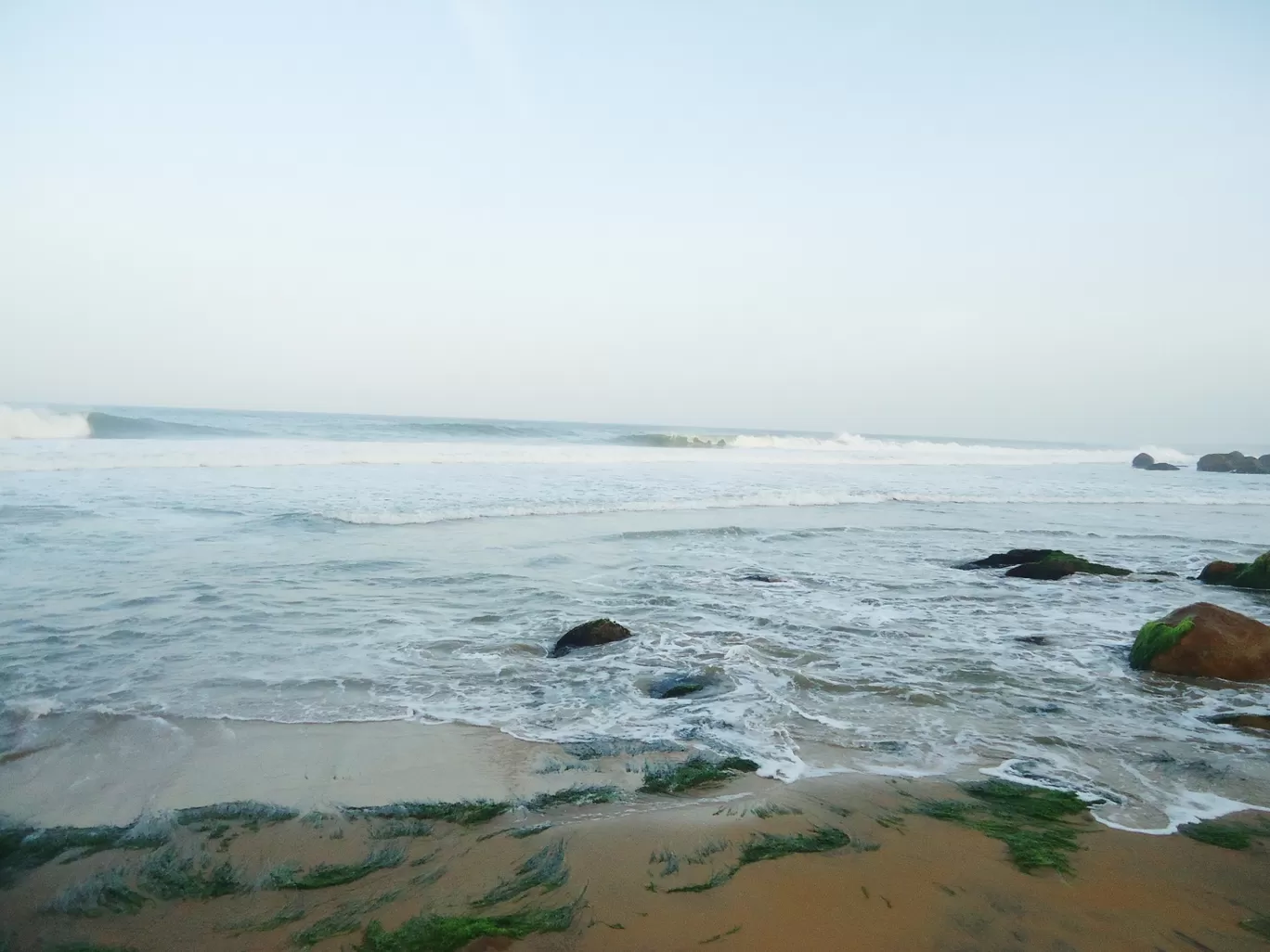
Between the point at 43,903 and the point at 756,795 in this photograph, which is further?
the point at 756,795

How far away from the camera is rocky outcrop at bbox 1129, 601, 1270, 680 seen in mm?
5773

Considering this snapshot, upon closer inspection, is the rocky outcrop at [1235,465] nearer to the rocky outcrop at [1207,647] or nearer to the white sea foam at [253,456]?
the white sea foam at [253,456]

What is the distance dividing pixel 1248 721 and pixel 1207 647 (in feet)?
4.28

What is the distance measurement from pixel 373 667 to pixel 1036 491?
23.8m

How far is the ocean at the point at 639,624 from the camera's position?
4.54 metres

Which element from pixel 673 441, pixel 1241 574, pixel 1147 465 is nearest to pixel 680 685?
pixel 1241 574

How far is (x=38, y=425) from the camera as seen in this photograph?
95.5ft

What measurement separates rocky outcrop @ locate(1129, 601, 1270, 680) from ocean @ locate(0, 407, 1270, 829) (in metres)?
0.22

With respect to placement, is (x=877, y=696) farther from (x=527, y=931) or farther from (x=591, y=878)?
(x=527, y=931)

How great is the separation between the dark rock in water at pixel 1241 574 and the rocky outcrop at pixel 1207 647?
14.2ft

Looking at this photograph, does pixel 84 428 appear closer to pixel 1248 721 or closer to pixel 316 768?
pixel 316 768

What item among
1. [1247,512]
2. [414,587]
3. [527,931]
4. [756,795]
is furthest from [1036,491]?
[527,931]

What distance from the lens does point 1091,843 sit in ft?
10.5

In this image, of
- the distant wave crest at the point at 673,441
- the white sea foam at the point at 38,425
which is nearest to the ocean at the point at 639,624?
the white sea foam at the point at 38,425
